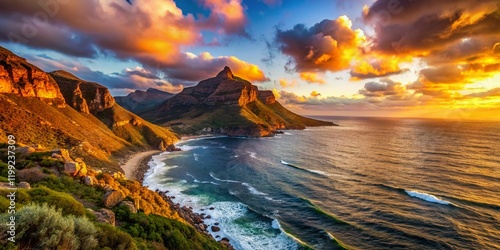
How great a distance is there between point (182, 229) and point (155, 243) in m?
6.60

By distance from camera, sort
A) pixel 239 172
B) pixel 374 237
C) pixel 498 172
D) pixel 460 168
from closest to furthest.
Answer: pixel 374 237 < pixel 498 172 < pixel 460 168 < pixel 239 172

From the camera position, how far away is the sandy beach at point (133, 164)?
7481 cm

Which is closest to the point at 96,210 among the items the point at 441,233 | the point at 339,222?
the point at 339,222

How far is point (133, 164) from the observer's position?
293 feet

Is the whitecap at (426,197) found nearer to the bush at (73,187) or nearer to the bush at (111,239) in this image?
the bush at (111,239)

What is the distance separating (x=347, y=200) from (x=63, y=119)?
10288 centimetres

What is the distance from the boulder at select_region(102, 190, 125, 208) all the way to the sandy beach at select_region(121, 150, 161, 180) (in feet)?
171

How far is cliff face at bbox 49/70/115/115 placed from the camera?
125306 mm

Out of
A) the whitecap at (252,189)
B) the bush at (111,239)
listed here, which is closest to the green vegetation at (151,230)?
the bush at (111,239)

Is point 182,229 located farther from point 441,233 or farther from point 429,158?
point 429,158

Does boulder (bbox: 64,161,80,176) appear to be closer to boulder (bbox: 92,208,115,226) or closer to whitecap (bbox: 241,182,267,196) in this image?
boulder (bbox: 92,208,115,226)

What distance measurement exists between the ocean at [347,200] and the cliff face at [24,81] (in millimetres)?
58850

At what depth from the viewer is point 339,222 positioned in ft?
136

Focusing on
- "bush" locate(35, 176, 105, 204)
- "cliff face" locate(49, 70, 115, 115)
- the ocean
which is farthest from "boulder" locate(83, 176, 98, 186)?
"cliff face" locate(49, 70, 115, 115)
